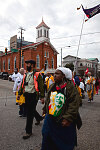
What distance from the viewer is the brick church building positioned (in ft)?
120

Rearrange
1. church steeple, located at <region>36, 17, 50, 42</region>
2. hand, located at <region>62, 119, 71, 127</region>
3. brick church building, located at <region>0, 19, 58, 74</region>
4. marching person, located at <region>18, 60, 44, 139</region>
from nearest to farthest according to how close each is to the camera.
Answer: hand, located at <region>62, 119, 71, 127</region>
marching person, located at <region>18, 60, 44, 139</region>
brick church building, located at <region>0, 19, 58, 74</region>
church steeple, located at <region>36, 17, 50, 42</region>

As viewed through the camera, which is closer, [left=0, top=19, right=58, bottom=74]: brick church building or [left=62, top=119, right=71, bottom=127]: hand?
[left=62, top=119, right=71, bottom=127]: hand

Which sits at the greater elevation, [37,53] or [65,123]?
[37,53]

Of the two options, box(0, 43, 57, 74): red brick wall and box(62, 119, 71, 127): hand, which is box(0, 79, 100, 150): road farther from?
box(0, 43, 57, 74): red brick wall

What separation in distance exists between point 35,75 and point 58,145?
6.53ft

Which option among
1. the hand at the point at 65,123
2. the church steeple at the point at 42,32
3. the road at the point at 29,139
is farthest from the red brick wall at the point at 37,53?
the hand at the point at 65,123

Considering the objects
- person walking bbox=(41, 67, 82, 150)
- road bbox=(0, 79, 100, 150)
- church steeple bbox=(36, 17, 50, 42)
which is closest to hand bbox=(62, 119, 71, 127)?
person walking bbox=(41, 67, 82, 150)

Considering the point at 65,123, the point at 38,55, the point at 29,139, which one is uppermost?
the point at 38,55

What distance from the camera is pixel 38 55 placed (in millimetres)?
37500

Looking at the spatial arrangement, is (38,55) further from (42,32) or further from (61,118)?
(61,118)

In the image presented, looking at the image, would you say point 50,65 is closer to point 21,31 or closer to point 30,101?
point 21,31

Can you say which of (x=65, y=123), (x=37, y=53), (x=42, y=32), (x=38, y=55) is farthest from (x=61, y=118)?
(x=42, y=32)

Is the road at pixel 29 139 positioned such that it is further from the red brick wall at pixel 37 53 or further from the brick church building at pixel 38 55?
the red brick wall at pixel 37 53

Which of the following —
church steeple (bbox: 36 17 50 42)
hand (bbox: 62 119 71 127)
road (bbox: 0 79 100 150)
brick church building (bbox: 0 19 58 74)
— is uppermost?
church steeple (bbox: 36 17 50 42)
